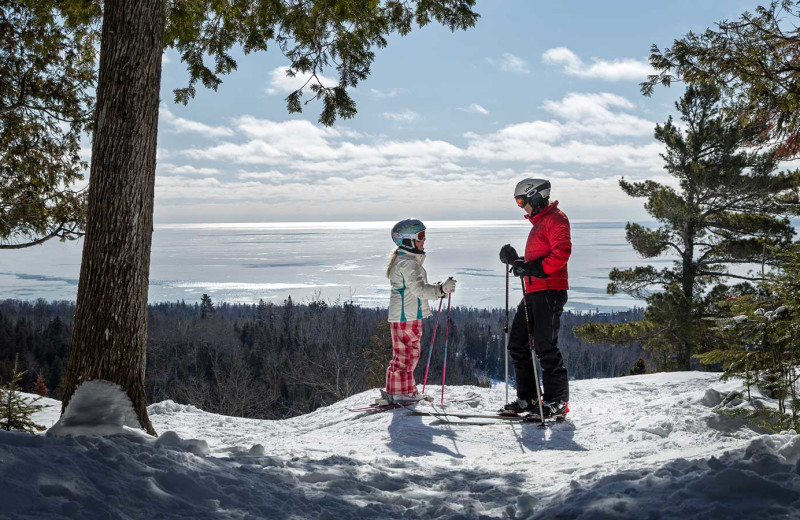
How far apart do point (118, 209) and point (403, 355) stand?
139 inches

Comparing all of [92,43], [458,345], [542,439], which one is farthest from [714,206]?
[458,345]

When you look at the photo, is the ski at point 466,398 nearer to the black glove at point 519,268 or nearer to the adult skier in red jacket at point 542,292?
the adult skier in red jacket at point 542,292

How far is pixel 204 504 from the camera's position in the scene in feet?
8.78

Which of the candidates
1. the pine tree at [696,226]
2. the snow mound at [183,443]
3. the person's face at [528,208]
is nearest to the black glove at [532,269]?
the person's face at [528,208]

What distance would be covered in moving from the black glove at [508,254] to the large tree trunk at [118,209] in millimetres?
3561

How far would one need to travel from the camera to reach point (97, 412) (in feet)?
14.0

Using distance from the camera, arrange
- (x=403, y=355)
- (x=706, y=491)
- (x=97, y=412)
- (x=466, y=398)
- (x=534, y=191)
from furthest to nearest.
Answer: (x=466, y=398), (x=403, y=355), (x=534, y=191), (x=97, y=412), (x=706, y=491)

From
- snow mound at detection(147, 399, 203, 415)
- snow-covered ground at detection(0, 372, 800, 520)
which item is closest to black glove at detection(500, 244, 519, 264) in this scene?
snow-covered ground at detection(0, 372, 800, 520)

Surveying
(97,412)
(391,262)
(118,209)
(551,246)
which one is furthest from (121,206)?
(551,246)

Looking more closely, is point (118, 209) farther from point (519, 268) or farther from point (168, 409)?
point (168, 409)

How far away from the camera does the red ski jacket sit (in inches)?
218

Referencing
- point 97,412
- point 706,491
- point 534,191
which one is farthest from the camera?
point 534,191

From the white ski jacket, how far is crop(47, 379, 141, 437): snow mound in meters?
3.00

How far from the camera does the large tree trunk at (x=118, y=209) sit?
449cm
